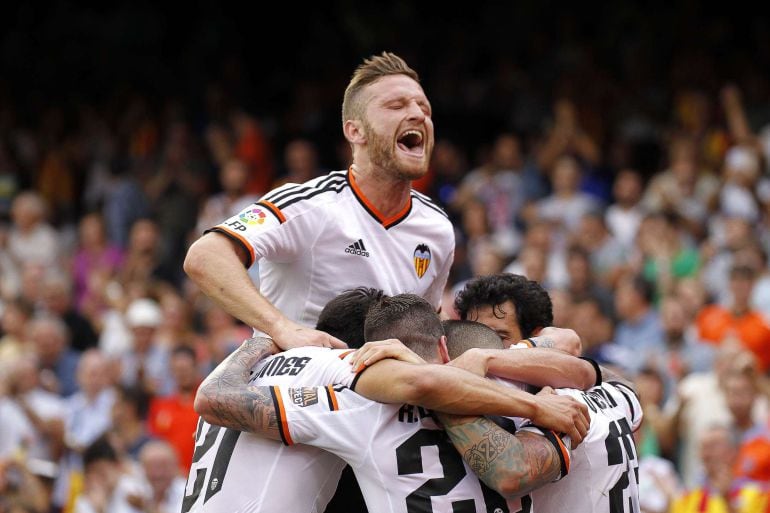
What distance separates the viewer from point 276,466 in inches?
196

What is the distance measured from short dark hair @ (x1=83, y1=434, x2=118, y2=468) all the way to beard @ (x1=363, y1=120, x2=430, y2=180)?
4.49m

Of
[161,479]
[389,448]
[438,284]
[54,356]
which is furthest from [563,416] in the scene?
[54,356]

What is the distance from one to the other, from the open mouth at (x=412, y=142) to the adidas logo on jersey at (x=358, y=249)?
17.4 inches

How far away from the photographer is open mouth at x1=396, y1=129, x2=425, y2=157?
572cm

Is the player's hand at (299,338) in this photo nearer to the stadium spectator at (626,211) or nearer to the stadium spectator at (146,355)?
the stadium spectator at (146,355)

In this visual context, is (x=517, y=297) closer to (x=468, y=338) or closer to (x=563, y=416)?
(x=468, y=338)

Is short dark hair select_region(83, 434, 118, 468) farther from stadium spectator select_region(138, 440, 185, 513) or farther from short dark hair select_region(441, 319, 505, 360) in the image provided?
short dark hair select_region(441, 319, 505, 360)

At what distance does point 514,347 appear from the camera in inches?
203

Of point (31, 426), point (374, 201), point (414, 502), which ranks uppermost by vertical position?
point (374, 201)

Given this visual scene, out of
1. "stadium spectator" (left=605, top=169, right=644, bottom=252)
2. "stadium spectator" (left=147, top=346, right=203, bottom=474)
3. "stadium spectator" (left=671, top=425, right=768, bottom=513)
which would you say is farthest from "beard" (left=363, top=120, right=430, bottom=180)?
"stadium spectator" (left=605, top=169, right=644, bottom=252)

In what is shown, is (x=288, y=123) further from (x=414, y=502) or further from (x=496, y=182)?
(x=414, y=502)

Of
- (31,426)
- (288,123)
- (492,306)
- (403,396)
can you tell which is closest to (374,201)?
(492,306)

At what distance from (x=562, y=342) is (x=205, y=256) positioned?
1.47 metres

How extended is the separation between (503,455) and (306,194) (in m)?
1.61
